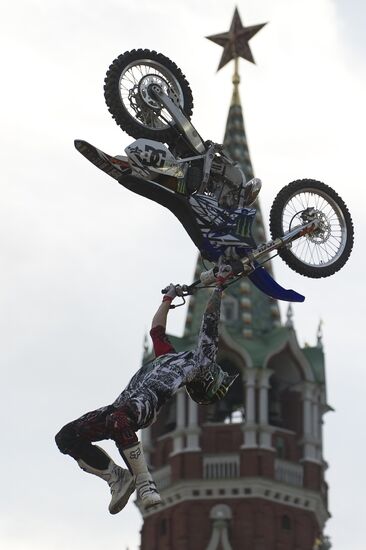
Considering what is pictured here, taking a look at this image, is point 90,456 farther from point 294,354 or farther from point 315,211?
point 294,354

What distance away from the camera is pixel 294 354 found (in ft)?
390

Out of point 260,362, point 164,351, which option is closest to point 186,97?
point 164,351

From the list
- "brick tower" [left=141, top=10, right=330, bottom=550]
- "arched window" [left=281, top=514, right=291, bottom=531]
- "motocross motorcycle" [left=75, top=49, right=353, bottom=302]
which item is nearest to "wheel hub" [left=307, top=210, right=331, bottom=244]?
"motocross motorcycle" [left=75, top=49, right=353, bottom=302]

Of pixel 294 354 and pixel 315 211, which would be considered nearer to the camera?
pixel 315 211

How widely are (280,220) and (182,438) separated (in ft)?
280

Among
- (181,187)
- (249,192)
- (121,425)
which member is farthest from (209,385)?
(249,192)

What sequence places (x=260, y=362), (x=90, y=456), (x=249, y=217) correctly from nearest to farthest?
(x=90, y=456) → (x=249, y=217) → (x=260, y=362)

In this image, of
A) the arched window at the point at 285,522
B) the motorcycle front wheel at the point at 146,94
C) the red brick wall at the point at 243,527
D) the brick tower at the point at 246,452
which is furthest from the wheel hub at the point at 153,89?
the arched window at the point at 285,522

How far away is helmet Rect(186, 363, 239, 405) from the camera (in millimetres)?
31156

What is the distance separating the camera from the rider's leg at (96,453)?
29.9 m

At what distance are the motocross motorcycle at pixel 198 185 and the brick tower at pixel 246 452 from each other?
8223cm

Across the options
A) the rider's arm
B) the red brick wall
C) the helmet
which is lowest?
the helmet

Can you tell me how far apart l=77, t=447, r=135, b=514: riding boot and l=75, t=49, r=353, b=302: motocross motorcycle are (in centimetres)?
306

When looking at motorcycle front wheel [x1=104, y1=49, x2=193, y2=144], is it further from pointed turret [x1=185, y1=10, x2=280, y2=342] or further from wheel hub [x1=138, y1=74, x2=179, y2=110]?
pointed turret [x1=185, y1=10, x2=280, y2=342]
